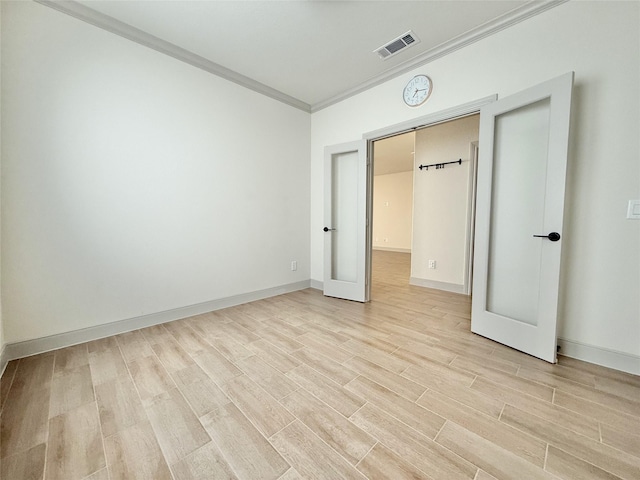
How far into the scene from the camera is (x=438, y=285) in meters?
3.94

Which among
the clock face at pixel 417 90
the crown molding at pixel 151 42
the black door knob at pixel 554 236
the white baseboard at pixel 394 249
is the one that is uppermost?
the crown molding at pixel 151 42

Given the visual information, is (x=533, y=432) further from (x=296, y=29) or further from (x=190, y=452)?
(x=296, y=29)

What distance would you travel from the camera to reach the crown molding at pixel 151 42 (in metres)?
1.98

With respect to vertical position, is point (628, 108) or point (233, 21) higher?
point (233, 21)

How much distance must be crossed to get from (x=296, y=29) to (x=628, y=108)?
268cm

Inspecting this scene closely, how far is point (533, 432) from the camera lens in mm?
1224

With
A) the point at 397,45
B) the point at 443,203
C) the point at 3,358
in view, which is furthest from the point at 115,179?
the point at 443,203

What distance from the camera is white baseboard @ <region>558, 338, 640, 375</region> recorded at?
1.71m

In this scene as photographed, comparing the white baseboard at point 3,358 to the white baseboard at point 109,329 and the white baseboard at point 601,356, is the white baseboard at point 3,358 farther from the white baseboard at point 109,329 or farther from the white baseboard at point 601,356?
the white baseboard at point 601,356

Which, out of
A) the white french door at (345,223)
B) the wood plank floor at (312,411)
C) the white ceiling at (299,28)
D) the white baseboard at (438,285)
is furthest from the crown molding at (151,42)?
the white baseboard at (438,285)

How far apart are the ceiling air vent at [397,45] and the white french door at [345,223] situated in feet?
3.16

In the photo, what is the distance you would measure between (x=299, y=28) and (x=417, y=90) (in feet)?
4.62

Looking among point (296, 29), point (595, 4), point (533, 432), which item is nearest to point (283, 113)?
point (296, 29)

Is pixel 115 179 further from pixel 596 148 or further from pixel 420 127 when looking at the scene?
pixel 596 148
